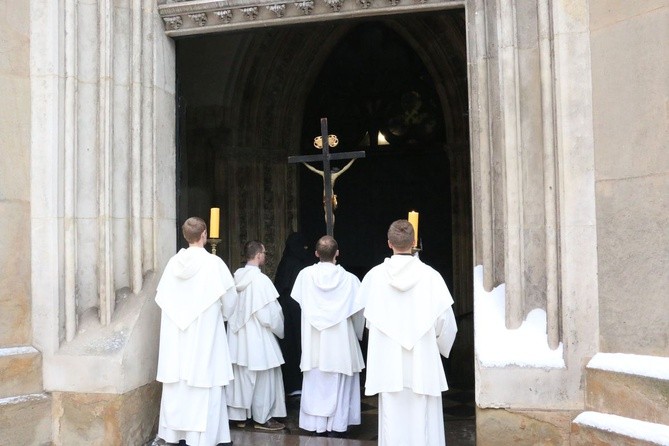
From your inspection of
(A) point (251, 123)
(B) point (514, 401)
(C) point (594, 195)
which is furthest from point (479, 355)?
(A) point (251, 123)

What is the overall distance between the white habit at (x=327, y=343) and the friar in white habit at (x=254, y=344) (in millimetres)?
338

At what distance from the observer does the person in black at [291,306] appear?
684cm

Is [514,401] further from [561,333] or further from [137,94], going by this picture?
[137,94]

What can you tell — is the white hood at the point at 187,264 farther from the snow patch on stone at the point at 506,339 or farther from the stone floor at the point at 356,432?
the snow patch on stone at the point at 506,339

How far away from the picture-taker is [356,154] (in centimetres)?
611

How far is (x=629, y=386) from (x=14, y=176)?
4.09 metres

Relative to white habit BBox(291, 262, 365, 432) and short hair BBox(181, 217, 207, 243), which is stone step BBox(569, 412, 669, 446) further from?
short hair BBox(181, 217, 207, 243)

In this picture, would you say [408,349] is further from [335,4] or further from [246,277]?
[335,4]

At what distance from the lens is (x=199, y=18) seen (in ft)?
18.3

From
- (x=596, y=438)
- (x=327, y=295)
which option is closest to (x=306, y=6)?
(x=327, y=295)

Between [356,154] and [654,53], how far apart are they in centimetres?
256

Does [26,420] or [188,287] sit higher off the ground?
[188,287]

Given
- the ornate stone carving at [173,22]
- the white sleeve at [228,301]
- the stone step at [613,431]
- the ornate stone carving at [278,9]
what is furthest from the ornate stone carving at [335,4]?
the stone step at [613,431]

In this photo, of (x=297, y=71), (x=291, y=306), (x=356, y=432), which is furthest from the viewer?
(x=297, y=71)
